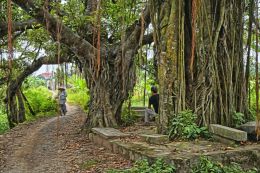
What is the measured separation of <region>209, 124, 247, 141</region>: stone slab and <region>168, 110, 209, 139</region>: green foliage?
0.59 ft

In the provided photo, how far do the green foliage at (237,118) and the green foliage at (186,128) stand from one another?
0.56 metres

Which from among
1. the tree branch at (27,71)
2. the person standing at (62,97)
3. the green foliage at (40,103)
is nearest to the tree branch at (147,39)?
the tree branch at (27,71)

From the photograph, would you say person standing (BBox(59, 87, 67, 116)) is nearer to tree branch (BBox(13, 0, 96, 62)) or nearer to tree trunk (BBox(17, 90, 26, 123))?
tree trunk (BBox(17, 90, 26, 123))

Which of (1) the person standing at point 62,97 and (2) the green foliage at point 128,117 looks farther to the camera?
(1) the person standing at point 62,97

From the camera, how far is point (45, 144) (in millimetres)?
8898

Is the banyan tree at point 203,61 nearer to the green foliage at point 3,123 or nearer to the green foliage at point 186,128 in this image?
the green foliage at point 186,128

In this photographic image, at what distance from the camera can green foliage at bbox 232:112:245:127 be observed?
6.84 meters

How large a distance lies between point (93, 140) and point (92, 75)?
152 cm

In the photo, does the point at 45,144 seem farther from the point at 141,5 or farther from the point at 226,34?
the point at 226,34

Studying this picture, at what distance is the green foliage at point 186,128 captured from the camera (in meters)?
6.68

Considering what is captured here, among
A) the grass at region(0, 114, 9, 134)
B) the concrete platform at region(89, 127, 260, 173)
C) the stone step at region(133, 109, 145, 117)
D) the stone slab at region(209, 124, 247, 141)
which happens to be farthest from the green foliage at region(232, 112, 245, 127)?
the grass at region(0, 114, 9, 134)

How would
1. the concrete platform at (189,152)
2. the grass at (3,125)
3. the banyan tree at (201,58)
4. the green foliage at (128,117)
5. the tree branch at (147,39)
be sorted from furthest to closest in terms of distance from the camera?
1. the grass at (3,125)
2. the green foliage at (128,117)
3. the tree branch at (147,39)
4. the banyan tree at (201,58)
5. the concrete platform at (189,152)

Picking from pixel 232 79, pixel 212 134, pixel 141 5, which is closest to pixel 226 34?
pixel 232 79

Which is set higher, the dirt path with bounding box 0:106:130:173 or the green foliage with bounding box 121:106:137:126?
the green foliage with bounding box 121:106:137:126
